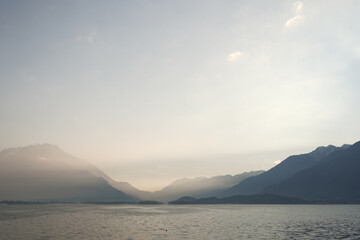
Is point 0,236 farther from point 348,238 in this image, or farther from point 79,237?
point 348,238

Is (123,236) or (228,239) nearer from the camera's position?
(228,239)

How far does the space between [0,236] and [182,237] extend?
48.7 metres

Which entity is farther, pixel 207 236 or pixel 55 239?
pixel 207 236

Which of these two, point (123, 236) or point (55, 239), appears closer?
point (55, 239)

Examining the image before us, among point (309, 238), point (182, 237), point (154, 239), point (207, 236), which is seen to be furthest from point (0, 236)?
point (309, 238)

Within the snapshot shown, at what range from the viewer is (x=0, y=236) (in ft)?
262

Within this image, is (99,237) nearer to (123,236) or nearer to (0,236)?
(123,236)

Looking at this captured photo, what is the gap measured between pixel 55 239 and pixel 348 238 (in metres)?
75.8

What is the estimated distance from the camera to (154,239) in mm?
76250

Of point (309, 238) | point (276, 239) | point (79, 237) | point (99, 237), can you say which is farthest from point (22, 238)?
point (309, 238)

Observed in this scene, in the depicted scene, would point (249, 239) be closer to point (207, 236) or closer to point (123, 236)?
point (207, 236)

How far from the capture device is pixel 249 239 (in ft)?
251

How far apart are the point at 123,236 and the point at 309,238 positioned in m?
49.8

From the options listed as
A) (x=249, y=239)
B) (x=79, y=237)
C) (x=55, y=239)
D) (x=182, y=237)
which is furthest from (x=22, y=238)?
(x=249, y=239)
